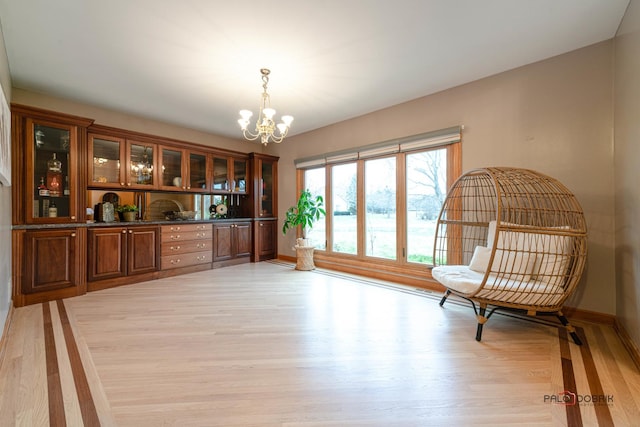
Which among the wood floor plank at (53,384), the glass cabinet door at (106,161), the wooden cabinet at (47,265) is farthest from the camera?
the glass cabinet door at (106,161)

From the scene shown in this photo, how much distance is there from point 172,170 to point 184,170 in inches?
7.2

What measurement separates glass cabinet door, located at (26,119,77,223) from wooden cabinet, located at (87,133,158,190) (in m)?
0.29

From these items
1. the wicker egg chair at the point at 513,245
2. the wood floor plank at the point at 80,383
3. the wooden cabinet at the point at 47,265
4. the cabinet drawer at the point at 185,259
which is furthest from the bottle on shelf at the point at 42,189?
the wicker egg chair at the point at 513,245

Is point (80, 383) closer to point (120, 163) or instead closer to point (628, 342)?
point (120, 163)

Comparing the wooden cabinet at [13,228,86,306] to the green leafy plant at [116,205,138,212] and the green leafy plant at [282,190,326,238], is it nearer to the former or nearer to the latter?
the green leafy plant at [116,205,138,212]

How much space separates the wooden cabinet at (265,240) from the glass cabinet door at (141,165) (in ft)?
6.51

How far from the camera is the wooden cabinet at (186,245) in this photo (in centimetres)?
423

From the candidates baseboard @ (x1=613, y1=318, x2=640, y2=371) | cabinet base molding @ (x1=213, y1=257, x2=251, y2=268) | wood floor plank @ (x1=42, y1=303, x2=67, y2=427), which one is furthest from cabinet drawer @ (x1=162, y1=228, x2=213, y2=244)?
baseboard @ (x1=613, y1=318, x2=640, y2=371)

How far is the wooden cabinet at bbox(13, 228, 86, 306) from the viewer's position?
9.61 feet

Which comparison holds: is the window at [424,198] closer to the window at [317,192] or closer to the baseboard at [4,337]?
the window at [317,192]

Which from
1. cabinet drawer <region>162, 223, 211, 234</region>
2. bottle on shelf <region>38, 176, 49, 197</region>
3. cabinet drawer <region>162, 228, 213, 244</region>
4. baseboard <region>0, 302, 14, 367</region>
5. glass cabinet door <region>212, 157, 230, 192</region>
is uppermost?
glass cabinet door <region>212, 157, 230, 192</region>

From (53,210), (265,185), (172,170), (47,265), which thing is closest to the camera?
(47,265)

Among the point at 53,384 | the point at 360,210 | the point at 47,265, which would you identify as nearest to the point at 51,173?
the point at 47,265

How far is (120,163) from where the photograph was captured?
13.0 ft
